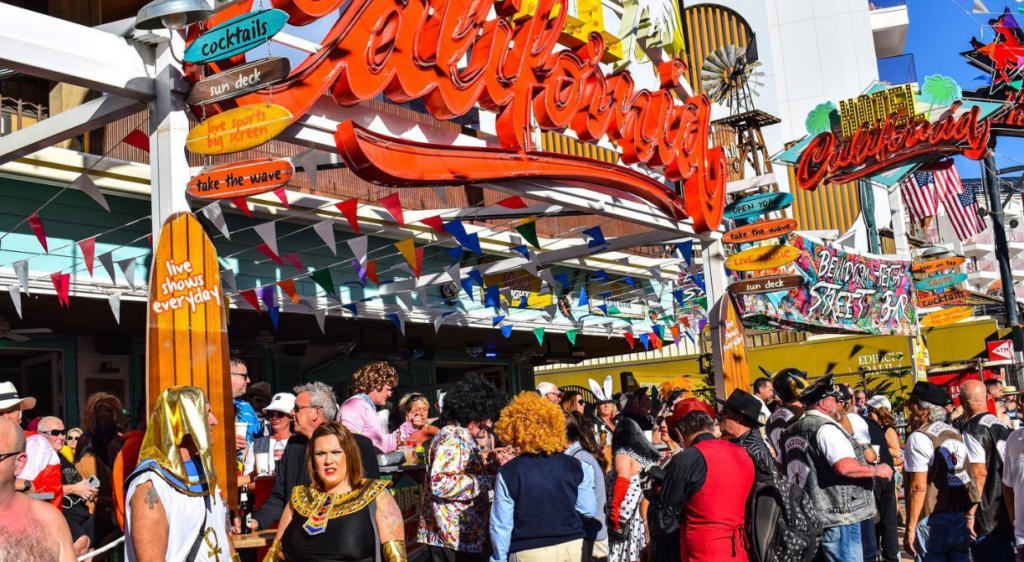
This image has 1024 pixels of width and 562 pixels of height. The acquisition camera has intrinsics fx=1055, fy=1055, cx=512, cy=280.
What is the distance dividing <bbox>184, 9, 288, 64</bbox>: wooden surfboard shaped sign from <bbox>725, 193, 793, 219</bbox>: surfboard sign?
916cm

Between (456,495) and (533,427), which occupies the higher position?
(533,427)

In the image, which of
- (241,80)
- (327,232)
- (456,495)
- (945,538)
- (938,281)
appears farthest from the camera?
(938,281)

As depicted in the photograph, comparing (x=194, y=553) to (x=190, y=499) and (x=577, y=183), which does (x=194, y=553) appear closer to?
(x=190, y=499)

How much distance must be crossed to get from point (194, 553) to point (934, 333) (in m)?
30.8

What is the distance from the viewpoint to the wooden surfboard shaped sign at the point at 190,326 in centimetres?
707

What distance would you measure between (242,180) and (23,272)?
3.99 meters

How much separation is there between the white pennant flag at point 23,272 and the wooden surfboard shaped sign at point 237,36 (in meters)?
3.87

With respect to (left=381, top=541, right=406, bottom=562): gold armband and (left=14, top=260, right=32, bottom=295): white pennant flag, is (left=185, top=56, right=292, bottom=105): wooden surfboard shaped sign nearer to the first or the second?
(left=381, top=541, right=406, bottom=562): gold armband

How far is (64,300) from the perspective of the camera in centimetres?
1035


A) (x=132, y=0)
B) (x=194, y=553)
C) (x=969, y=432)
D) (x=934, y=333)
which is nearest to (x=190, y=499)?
(x=194, y=553)

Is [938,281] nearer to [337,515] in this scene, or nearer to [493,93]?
[493,93]

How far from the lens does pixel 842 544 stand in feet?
24.7

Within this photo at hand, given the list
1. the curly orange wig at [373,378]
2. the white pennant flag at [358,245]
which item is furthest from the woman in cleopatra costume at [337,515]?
the white pennant flag at [358,245]

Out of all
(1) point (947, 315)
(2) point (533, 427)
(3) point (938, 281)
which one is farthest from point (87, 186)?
(3) point (938, 281)
